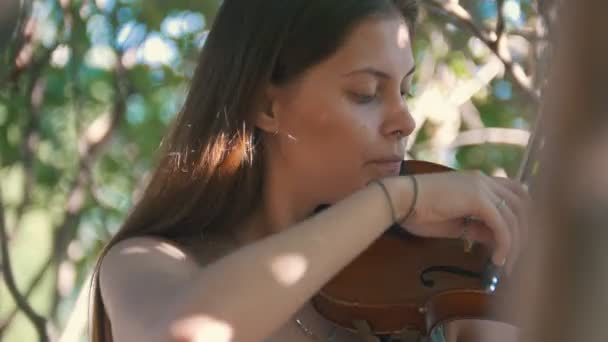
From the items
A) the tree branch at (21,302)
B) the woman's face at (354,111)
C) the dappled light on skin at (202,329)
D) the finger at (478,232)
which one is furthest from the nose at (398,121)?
the tree branch at (21,302)

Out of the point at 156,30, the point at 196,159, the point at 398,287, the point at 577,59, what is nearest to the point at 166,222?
the point at 196,159

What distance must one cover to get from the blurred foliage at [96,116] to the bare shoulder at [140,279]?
2003 mm

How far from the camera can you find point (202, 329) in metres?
1.12

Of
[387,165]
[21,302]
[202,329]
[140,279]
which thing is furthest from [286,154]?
[21,302]

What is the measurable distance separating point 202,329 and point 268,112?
1.82ft

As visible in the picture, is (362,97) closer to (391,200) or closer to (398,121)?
(398,121)

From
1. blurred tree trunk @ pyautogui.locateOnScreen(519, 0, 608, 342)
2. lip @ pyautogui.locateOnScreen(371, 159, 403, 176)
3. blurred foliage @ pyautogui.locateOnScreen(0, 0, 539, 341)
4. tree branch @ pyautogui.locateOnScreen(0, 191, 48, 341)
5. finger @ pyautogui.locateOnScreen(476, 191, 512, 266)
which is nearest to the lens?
blurred tree trunk @ pyautogui.locateOnScreen(519, 0, 608, 342)

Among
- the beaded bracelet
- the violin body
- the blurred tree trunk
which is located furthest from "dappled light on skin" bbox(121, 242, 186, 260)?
the blurred tree trunk

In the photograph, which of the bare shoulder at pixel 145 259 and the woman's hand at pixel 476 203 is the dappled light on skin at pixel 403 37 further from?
the bare shoulder at pixel 145 259

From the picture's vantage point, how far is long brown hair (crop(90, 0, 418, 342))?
1.55 metres

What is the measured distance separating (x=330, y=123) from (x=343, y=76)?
0.07 metres

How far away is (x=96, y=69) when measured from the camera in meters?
3.54

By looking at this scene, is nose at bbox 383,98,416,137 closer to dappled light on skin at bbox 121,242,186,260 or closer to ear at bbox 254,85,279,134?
ear at bbox 254,85,279,134

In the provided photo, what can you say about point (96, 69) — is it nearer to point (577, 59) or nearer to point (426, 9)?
point (426, 9)
